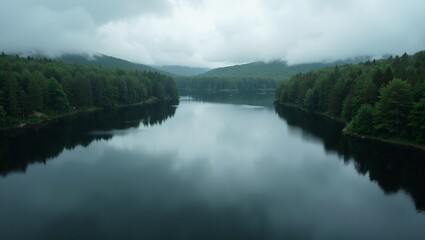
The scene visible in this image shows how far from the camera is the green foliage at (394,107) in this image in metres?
53.3

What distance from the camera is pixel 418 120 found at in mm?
50375

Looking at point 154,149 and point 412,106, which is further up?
point 412,106

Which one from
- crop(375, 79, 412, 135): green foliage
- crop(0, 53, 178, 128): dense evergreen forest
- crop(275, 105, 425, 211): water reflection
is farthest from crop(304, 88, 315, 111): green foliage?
crop(0, 53, 178, 128): dense evergreen forest

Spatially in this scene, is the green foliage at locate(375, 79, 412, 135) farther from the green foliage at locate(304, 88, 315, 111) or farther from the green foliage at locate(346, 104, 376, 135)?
the green foliage at locate(304, 88, 315, 111)

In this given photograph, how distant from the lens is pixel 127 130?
69.9m

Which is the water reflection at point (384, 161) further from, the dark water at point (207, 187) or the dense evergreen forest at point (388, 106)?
the dense evergreen forest at point (388, 106)

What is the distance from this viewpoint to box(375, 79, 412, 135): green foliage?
175 ft

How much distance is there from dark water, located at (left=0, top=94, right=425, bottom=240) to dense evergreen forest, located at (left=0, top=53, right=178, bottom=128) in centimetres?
1051

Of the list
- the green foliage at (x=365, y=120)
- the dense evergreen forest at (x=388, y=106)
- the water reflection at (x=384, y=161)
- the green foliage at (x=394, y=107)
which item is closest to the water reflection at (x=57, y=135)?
the water reflection at (x=384, y=161)

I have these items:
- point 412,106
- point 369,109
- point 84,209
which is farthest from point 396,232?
point 369,109

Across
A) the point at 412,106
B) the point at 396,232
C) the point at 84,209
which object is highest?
the point at 412,106

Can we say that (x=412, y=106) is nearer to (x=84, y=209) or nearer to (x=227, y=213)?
(x=227, y=213)

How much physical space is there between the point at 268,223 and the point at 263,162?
18.6 metres

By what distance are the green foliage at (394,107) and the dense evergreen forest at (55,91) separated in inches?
2618
